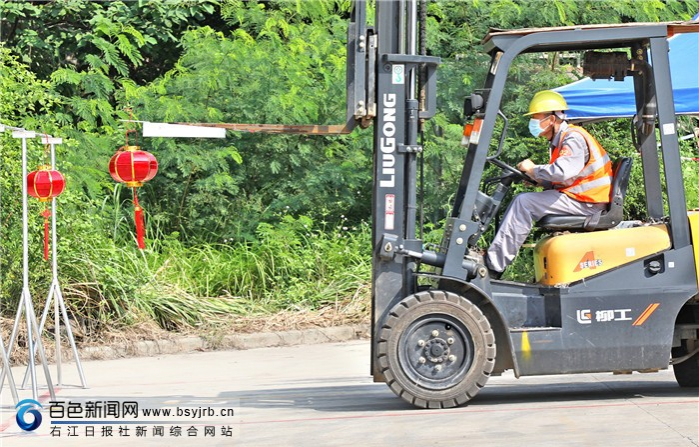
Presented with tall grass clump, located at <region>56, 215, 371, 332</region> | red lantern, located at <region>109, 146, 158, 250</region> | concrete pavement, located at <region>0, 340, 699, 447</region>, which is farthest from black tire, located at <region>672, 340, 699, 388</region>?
tall grass clump, located at <region>56, 215, 371, 332</region>

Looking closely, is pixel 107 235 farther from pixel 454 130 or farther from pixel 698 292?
pixel 698 292

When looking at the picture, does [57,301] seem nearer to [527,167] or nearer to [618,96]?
[527,167]

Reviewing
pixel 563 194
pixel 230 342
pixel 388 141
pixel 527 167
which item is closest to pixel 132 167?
pixel 388 141

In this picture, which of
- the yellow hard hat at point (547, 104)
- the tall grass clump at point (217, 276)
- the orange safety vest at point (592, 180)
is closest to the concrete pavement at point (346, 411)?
the orange safety vest at point (592, 180)

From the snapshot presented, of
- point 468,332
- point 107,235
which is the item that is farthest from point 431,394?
point 107,235

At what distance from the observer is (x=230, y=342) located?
483 inches

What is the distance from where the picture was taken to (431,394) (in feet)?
25.6

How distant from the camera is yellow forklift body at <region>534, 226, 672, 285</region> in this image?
7.97 meters

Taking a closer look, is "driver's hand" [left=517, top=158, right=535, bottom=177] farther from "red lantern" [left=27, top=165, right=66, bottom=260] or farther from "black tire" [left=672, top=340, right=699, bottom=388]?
"red lantern" [left=27, top=165, right=66, bottom=260]

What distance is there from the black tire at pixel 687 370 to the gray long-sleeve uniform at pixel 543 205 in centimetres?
153

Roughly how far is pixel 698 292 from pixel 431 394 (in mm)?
2076

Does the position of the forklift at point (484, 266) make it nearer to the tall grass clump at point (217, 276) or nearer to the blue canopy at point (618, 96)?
the blue canopy at point (618, 96)

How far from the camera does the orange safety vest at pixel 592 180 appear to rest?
8008 mm

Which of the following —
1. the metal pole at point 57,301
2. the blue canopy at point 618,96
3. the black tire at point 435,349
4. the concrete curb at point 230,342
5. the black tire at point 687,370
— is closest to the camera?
the black tire at point 435,349
